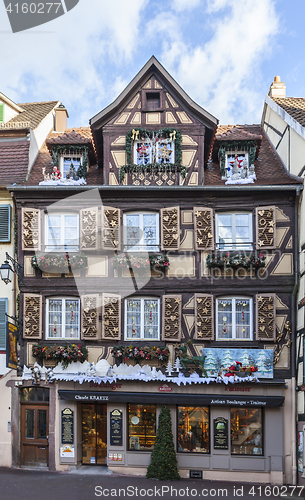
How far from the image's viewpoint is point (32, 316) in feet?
43.9

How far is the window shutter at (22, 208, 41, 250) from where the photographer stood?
13602 millimetres

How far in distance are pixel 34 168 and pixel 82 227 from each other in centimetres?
303

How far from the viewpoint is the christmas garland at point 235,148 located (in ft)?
47.0

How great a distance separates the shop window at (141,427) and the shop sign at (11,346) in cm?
332

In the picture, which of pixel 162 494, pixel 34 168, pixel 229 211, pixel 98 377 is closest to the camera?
pixel 162 494

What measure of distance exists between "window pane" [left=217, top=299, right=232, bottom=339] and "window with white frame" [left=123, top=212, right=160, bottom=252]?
236cm

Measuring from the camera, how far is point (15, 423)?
13383mm

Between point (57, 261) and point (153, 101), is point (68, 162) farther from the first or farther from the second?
point (57, 261)

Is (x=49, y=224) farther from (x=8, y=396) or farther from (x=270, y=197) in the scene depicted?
(x=270, y=197)

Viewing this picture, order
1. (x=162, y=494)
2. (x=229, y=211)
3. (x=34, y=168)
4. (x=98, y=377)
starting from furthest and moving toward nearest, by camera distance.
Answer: (x=34, y=168) < (x=229, y=211) < (x=98, y=377) < (x=162, y=494)

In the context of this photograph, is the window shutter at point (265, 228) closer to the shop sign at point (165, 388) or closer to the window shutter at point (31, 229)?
the shop sign at point (165, 388)

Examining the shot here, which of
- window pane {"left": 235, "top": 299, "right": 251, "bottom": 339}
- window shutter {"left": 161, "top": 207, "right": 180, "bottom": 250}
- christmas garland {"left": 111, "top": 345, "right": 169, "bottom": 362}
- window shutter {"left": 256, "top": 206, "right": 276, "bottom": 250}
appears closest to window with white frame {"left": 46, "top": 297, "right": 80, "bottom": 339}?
christmas garland {"left": 111, "top": 345, "right": 169, "bottom": 362}

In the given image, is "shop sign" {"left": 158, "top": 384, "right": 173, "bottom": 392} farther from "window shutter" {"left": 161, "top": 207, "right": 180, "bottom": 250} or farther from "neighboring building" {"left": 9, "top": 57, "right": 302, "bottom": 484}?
"window shutter" {"left": 161, "top": 207, "right": 180, "bottom": 250}

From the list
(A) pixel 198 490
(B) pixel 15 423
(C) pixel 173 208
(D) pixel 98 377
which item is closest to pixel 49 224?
(C) pixel 173 208
